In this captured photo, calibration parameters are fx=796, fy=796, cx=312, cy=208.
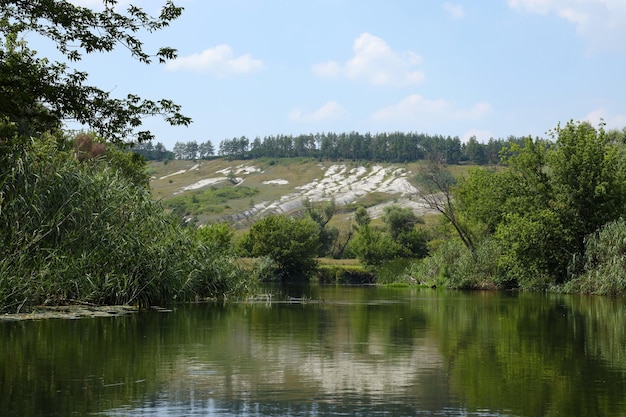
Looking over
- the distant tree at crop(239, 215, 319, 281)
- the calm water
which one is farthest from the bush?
the distant tree at crop(239, 215, 319, 281)

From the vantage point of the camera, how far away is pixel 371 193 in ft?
618

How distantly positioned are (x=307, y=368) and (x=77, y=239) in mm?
14306

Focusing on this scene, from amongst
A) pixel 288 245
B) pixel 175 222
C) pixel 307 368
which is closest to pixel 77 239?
pixel 175 222

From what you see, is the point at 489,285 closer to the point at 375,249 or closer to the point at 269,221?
the point at 375,249

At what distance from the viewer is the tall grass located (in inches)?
879

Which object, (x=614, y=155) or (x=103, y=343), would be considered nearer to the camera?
(x=103, y=343)

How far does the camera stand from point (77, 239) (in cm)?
2447

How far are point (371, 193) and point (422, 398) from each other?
179 m

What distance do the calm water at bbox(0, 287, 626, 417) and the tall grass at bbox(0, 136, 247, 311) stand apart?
103 inches

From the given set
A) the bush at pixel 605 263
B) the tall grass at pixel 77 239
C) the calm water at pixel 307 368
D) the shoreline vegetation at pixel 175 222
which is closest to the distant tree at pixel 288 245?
the shoreline vegetation at pixel 175 222

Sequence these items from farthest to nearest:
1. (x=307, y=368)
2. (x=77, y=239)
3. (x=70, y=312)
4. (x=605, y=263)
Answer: (x=605, y=263) < (x=77, y=239) < (x=70, y=312) < (x=307, y=368)

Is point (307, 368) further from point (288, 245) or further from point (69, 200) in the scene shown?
point (288, 245)

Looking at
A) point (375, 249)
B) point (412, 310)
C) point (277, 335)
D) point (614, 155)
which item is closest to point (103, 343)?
point (277, 335)

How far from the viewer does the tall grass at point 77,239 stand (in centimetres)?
2233
